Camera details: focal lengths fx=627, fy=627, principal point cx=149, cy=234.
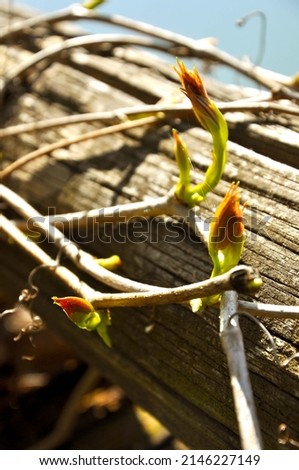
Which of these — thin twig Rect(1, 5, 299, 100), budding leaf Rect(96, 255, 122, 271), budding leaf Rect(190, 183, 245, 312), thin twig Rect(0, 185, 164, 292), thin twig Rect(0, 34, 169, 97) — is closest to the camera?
budding leaf Rect(190, 183, 245, 312)

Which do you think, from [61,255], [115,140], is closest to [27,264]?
[61,255]

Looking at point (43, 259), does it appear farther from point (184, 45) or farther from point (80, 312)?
point (184, 45)

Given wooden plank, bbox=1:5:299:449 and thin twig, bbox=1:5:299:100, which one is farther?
thin twig, bbox=1:5:299:100

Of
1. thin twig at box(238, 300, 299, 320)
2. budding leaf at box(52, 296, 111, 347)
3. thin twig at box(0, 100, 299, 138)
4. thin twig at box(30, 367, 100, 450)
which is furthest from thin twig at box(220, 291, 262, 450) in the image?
thin twig at box(30, 367, 100, 450)

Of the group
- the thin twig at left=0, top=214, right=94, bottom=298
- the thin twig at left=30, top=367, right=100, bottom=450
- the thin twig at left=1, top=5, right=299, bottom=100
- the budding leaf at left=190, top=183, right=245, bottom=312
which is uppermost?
the thin twig at left=1, top=5, right=299, bottom=100

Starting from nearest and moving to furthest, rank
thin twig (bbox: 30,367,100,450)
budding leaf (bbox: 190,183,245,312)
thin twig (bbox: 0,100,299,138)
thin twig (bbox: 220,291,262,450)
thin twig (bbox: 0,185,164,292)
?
thin twig (bbox: 220,291,262,450), budding leaf (bbox: 190,183,245,312), thin twig (bbox: 0,185,164,292), thin twig (bbox: 0,100,299,138), thin twig (bbox: 30,367,100,450)

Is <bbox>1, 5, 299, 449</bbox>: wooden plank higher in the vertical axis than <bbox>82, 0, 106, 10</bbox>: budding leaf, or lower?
lower

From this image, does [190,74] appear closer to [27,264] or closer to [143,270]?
[143,270]

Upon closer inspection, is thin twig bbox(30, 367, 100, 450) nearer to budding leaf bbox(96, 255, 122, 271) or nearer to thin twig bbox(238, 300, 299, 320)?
budding leaf bbox(96, 255, 122, 271)

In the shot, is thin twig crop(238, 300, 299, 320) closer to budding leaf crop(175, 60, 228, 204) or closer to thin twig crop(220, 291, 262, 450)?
thin twig crop(220, 291, 262, 450)

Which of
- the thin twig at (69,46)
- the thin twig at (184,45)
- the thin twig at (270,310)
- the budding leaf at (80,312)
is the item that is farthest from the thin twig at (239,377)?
the thin twig at (69,46)
